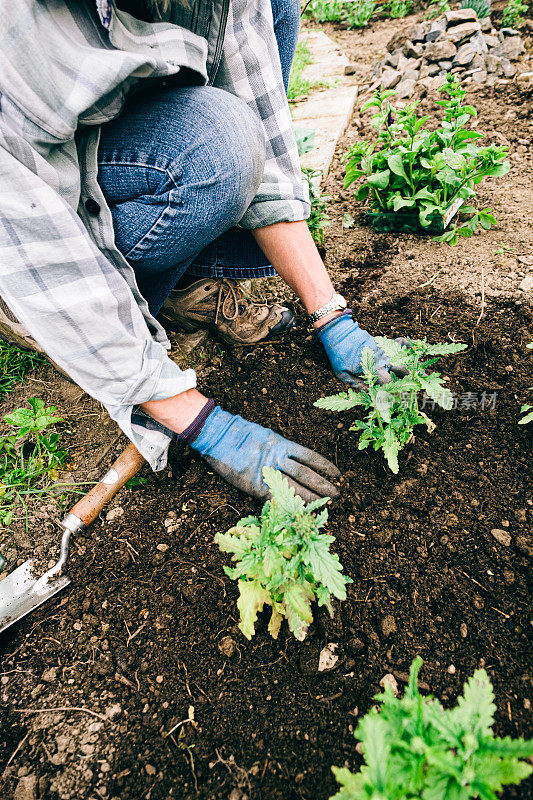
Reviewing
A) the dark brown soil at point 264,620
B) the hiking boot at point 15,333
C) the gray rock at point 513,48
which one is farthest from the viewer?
the gray rock at point 513,48

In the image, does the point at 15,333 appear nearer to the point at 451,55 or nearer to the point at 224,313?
the point at 224,313

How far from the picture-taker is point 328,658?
135 cm

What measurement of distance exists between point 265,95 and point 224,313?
88cm

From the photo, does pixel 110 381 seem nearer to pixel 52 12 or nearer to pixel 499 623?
pixel 52 12

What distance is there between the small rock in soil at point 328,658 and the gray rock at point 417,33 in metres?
5.08

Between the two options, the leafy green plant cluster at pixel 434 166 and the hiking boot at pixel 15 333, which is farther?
the leafy green plant cluster at pixel 434 166

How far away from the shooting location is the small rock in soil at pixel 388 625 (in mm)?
1356

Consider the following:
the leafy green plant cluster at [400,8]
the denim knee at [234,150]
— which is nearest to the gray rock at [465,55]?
the leafy green plant cluster at [400,8]

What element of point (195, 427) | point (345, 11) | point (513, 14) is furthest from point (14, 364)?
point (345, 11)

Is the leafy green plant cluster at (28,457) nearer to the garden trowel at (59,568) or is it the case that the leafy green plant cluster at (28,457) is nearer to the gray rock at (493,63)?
the garden trowel at (59,568)


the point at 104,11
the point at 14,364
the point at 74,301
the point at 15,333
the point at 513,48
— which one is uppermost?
the point at 104,11

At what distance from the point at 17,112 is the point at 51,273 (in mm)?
383

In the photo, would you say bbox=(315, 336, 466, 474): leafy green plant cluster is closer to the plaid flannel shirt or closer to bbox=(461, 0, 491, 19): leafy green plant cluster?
the plaid flannel shirt

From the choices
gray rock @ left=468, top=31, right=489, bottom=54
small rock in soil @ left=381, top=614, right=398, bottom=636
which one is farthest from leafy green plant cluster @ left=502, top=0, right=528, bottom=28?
small rock in soil @ left=381, top=614, right=398, bottom=636
